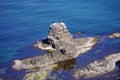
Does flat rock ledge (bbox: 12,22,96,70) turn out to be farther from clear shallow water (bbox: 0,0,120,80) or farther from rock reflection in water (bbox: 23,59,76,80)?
clear shallow water (bbox: 0,0,120,80)

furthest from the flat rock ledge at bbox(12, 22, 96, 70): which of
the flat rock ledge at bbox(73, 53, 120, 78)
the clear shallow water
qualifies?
the flat rock ledge at bbox(73, 53, 120, 78)

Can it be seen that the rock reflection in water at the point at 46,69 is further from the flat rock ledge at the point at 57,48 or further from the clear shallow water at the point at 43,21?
the clear shallow water at the point at 43,21

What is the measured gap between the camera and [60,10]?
12462 cm

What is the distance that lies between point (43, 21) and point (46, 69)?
49.0 m

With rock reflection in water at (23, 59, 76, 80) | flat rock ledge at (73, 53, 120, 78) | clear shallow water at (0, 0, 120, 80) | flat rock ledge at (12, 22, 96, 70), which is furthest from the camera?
clear shallow water at (0, 0, 120, 80)

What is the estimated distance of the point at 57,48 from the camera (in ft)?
→ 245

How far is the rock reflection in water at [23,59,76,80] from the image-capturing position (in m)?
62.0

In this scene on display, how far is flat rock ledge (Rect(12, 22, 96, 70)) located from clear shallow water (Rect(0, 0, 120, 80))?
9.93 ft

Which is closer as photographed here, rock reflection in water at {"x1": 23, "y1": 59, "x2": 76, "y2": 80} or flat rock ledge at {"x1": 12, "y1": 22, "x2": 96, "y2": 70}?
rock reflection in water at {"x1": 23, "y1": 59, "x2": 76, "y2": 80}

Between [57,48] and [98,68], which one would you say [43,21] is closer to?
[57,48]

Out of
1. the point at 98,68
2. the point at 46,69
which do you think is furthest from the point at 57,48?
the point at 98,68

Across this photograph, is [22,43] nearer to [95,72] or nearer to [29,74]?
[29,74]

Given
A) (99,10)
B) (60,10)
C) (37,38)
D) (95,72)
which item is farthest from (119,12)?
(95,72)

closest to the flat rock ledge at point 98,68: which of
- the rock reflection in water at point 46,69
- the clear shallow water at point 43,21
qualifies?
the clear shallow water at point 43,21
